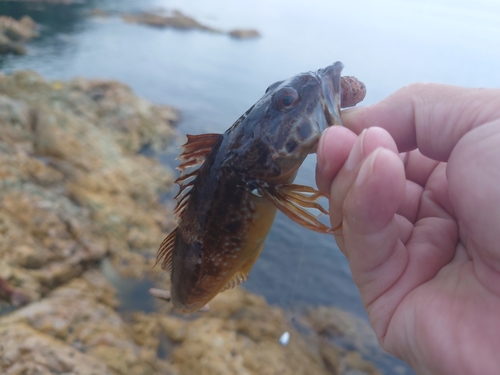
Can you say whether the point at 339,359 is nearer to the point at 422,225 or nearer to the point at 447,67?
the point at 422,225

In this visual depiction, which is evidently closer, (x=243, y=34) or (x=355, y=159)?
(x=355, y=159)

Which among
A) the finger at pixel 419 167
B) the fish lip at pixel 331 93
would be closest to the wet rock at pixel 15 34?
the fish lip at pixel 331 93

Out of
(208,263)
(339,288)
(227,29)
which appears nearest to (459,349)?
(208,263)

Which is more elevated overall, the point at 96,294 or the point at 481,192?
the point at 481,192

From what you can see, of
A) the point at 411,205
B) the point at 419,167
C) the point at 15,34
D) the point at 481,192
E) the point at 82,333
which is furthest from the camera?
the point at 15,34

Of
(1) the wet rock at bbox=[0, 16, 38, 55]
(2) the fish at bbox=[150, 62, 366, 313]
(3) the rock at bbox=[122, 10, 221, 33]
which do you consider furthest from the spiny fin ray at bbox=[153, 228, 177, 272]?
(3) the rock at bbox=[122, 10, 221, 33]

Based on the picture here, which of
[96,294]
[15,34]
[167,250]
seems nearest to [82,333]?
[96,294]

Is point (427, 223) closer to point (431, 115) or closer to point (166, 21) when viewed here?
point (431, 115)

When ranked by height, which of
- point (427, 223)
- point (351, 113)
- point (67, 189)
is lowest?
point (67, 189)
